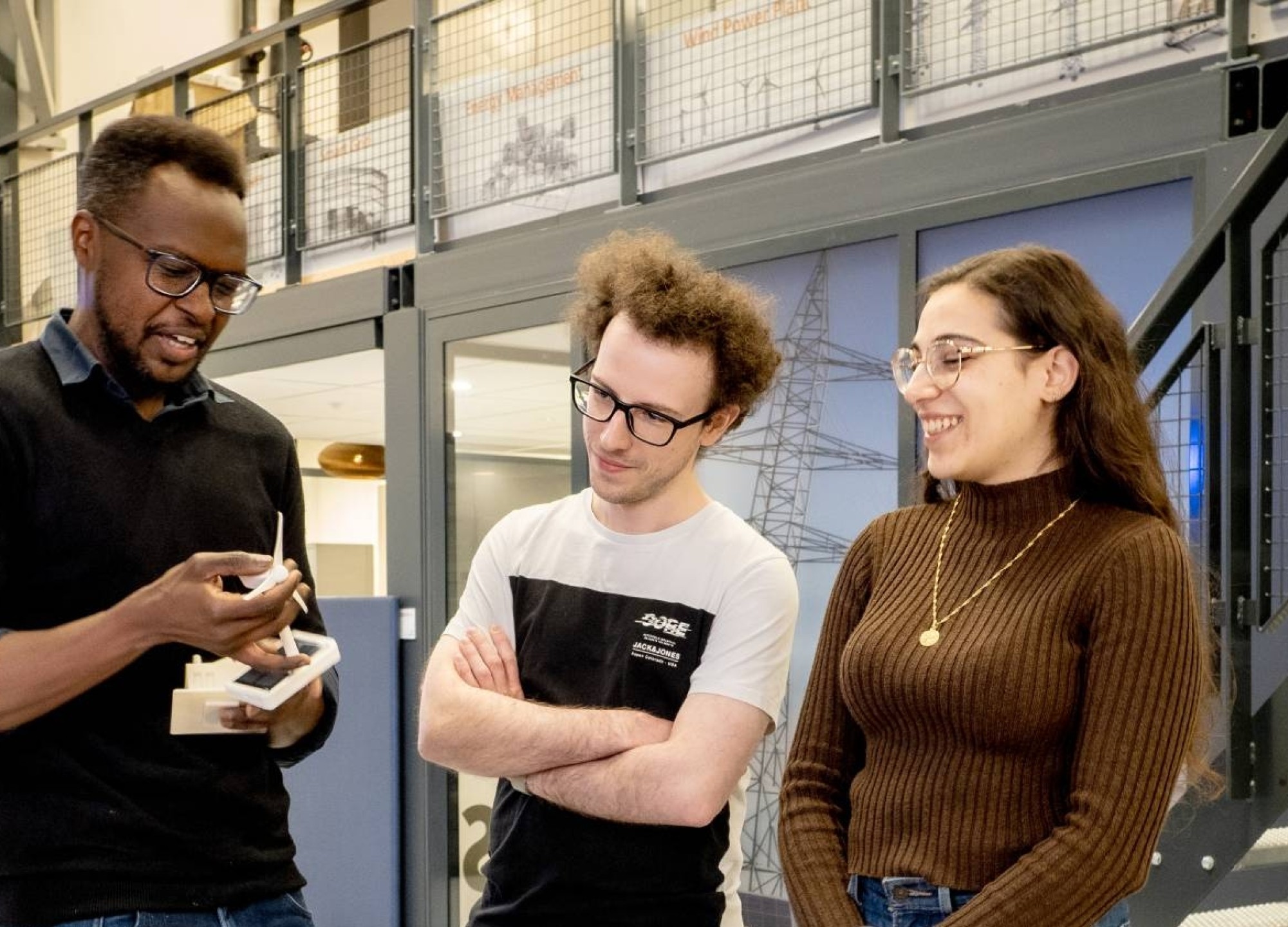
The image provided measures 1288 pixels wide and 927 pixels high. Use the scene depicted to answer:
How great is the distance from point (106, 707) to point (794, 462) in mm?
2717

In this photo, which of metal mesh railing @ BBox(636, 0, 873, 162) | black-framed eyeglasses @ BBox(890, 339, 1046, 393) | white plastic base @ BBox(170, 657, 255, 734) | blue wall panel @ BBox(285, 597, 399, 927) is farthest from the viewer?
blue wall panel @ BBox(285, 597, 399, 927)

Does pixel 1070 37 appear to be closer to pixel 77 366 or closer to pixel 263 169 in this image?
pixel 77 366

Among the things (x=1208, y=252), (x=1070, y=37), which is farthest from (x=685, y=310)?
(x=1070, y=37)

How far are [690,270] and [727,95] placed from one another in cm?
262

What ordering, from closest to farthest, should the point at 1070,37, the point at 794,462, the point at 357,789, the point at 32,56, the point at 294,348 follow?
the point at 1070,37
the point at 794,462
the point at 357,789
the point at 294,348
the point at 32,56

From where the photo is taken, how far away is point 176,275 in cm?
162

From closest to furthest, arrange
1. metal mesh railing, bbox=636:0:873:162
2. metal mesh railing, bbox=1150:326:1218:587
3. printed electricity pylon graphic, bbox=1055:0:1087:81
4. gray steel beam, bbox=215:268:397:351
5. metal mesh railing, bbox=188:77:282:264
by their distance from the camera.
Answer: metal mesh railing, bbox=1150:326:1218:587
printed electricity pylon graphic, bbox=1055:0:1087:81
metal mesh railing, bbox=636:0:873:162
gray steel beam, bbox=215:268:397:351
metal mesh railing, bbox=188:77:282:264

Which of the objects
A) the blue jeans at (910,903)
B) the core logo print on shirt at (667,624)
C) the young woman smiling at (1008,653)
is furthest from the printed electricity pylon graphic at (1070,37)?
the blue jeans at (910,903)

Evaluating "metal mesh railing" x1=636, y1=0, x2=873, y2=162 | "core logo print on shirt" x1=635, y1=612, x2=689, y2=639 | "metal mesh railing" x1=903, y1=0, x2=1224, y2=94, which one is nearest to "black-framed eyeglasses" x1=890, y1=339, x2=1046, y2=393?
"core logo print on shirt" x1=635, y1=612, x2=689, y2=639

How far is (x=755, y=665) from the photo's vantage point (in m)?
1.79

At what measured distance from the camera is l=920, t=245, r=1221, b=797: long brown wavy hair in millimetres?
1656

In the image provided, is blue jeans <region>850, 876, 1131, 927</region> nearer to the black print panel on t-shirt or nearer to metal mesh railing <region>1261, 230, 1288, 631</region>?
the black print panel on t-shirt

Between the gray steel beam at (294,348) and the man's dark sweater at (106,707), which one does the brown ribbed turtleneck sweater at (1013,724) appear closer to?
the man's dark sweater at (106,707)

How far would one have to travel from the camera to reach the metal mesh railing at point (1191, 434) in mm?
2930
